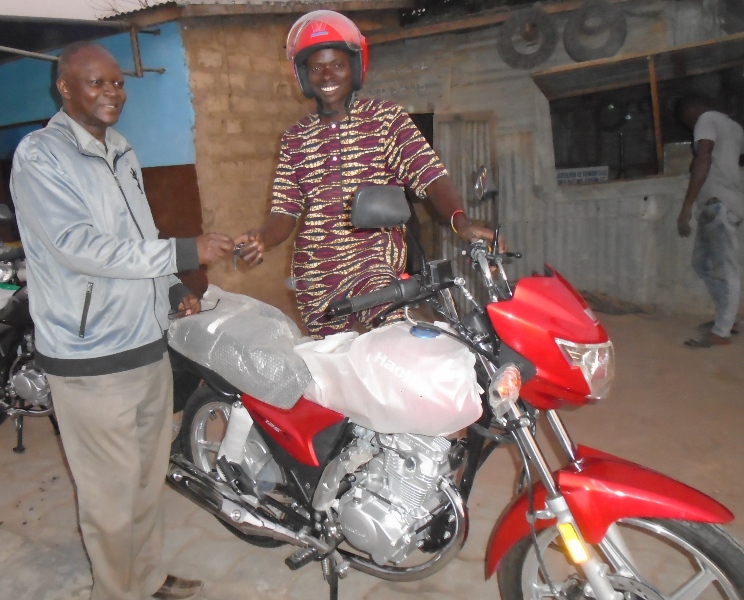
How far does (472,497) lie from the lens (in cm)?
314

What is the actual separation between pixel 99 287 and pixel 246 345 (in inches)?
19.8

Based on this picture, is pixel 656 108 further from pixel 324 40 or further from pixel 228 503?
pixel 228 503

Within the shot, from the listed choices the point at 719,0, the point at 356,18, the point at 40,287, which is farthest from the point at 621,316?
the point at 40,287

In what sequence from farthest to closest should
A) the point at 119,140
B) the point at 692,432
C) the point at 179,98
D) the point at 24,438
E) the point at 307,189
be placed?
the point at 179,98 < the point at 24,438 < the point at 692,432 < the point at 307,189 < the point at 119,140

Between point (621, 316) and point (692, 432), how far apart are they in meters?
2.55

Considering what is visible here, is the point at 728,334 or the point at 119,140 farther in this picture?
the point at 728,334

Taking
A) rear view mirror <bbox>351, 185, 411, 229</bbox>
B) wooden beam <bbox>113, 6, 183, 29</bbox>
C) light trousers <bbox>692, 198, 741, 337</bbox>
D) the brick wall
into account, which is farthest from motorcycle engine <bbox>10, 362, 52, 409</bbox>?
light trousers <bbox>692, 198, 741, 337</bbox>

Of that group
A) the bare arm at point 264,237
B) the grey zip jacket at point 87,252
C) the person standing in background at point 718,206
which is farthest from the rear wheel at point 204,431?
the person standing in background at point 718,206

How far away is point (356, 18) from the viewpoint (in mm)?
7055

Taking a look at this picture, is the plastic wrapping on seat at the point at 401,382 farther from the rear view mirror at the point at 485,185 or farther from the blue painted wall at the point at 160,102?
the blue painted wall at the point at 160,102

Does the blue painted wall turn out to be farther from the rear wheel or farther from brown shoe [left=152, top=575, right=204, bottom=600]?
brown shoe [left=152, top=575, right=204, bottom=600]

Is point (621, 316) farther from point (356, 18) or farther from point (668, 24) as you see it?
point (356, 18)

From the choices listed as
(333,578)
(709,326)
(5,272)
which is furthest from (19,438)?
(709,326)

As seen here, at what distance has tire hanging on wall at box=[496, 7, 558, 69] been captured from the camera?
5676mm
